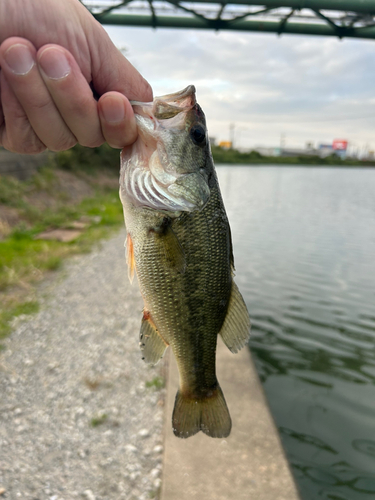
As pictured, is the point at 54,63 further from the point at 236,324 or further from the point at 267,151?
the point at 267,151

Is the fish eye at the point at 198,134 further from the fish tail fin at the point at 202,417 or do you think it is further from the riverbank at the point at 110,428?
the riverbank at the point at 110,428

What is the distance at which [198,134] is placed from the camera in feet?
6.38

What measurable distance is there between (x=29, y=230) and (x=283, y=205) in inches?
624

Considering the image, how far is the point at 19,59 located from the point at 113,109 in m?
0.41

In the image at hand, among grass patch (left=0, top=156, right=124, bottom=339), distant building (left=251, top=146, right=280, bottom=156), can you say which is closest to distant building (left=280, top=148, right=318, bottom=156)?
distant building (left=251, top=146, right=280, bottom=156)

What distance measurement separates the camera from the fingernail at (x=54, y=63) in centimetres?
145

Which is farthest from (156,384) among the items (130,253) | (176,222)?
(176,222)

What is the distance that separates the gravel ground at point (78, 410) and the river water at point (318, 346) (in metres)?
1.67

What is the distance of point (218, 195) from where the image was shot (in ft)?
6.49

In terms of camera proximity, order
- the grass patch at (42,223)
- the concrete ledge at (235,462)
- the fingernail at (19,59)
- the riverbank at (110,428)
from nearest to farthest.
Result: 1. the fingernail at (19,59)
2. the concrete ledge at (235,462)
3. the riverbank at (110,428)
4. the grass patch at (42,223)

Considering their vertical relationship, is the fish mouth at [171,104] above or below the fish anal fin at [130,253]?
above

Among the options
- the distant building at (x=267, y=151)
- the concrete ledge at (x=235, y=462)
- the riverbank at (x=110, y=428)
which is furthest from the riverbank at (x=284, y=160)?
the concrete ledge at (x=235, y=462)

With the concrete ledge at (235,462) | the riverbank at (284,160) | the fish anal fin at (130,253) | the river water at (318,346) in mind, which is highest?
the fish anal fin at (130,253)

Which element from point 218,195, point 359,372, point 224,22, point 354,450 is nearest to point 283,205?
point 224,22
